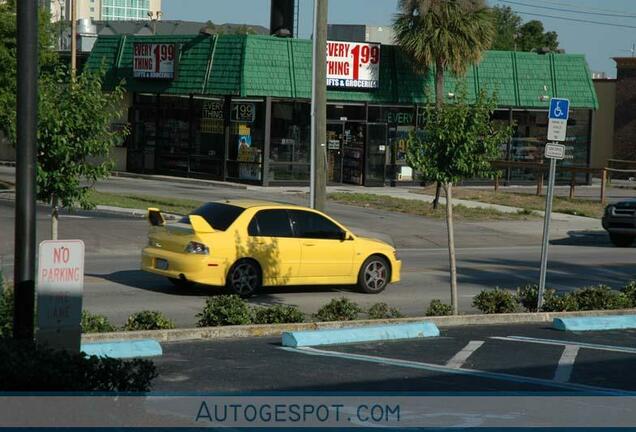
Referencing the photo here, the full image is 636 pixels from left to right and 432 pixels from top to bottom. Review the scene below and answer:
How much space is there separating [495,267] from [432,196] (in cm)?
1531

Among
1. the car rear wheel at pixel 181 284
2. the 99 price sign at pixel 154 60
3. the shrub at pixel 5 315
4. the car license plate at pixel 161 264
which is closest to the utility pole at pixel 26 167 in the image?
the shrub at pixel 5 315

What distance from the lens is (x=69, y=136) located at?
47.8 ft

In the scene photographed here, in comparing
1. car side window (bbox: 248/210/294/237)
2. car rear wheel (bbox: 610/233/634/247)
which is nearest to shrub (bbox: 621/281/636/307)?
car side window (bbox: 248/210/294/237)

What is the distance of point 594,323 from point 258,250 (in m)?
5.38

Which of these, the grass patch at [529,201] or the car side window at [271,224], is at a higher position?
the car side window at [271,224]

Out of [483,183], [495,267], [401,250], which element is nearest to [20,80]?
[495,267]

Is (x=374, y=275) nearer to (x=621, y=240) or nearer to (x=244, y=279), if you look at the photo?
(x=244, y=279)

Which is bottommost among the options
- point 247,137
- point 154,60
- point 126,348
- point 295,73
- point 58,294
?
point 126,348

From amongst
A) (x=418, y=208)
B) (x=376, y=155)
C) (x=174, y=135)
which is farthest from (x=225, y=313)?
(x=174, y=135)

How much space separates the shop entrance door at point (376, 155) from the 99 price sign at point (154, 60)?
7.67 metres

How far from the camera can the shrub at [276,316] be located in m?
13.8

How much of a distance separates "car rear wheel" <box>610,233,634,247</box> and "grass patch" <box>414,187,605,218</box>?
5.61m

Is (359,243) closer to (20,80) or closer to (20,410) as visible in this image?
(20,80)

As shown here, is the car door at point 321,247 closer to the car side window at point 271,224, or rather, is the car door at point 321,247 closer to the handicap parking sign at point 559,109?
the car side window at point 271,224
